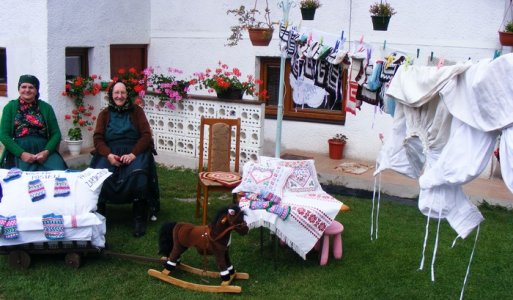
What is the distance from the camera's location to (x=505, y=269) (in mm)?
4723

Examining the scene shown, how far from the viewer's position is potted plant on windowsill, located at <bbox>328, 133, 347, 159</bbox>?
26.8ft

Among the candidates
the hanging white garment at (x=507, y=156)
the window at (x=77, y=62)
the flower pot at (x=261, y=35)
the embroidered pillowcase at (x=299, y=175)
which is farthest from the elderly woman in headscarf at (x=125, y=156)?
the hanging white garment at (x=507, y=156)

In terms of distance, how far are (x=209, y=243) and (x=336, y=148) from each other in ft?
14.3

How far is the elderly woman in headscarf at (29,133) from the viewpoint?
518 cm

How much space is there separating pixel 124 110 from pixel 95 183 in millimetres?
1181

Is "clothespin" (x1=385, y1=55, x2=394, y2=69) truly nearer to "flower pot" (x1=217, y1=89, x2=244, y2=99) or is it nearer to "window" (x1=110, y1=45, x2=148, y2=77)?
"flower pot" (x1=217, y1=89, x2=244, y2=99)

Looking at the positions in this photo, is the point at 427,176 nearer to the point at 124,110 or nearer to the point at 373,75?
the point at 373,75

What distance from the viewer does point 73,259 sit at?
4500 millimetres

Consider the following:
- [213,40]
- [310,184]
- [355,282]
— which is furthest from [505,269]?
[213,40]

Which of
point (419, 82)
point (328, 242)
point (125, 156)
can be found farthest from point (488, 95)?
point (125, 156)

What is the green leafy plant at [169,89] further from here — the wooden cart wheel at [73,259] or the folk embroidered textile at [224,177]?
the wooden cart wheel at [73,259]

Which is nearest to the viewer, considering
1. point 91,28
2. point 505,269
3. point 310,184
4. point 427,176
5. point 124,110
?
point 427,176

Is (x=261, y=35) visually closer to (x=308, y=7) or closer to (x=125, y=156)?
(x=308, y=7)

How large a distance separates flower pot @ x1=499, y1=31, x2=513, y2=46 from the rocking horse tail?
15.2 feet
